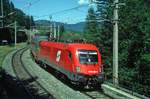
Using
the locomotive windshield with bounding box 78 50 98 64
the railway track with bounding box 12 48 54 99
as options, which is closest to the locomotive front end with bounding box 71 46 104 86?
the locomotive windshield with bounding box 78 50 98 64

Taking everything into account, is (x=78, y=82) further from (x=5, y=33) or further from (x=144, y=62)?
(x=5, y=33)

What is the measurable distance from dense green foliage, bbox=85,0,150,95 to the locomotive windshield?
4.92 meters

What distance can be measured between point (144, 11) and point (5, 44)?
204 feet

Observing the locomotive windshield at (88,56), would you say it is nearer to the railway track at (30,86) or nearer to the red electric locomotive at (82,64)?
the red electric locomotive at (82,64)

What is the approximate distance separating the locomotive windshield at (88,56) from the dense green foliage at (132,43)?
4.92m

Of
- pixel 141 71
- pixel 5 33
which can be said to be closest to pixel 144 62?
pixel 141 71

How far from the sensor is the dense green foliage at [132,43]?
30906 millimetres

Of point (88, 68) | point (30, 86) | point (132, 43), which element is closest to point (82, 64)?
point (88, 68)

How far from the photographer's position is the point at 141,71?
31.4m

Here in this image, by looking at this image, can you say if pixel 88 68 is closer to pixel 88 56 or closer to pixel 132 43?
pixel 88 56

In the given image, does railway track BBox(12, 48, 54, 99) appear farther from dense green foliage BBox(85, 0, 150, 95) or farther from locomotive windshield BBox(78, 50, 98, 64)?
dense green foliage BBox(85, 0, 150, 95)

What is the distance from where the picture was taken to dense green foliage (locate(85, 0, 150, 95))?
101ft

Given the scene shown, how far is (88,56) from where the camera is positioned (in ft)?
84.1

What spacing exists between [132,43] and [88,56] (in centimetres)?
1067
